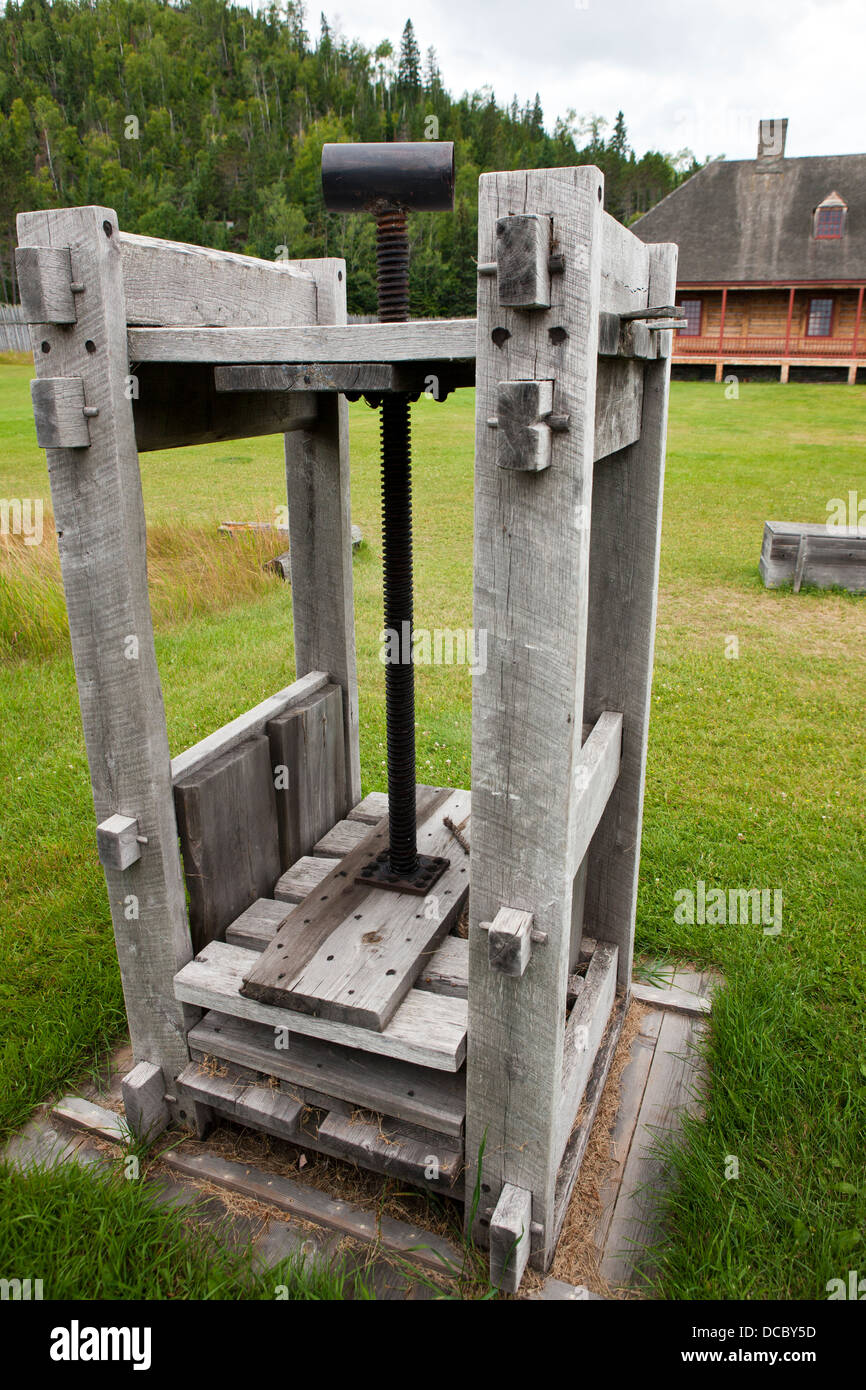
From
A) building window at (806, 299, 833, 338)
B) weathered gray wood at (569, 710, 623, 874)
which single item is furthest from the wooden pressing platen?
building window at (806, 299, 833, 338)

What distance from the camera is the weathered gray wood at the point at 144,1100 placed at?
2.77 m

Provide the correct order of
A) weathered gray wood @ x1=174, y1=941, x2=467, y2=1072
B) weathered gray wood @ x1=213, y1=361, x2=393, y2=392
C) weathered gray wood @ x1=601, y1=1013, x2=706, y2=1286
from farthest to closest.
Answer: weathered gray wood @ x1=601, y1=1013, x2=706, y2=1286 → weathered gray wood @ x1=174, y1=941, x2=467, y2=1072 → weathered gray wood @ x1=213, y1=361, x2=393, y2=392

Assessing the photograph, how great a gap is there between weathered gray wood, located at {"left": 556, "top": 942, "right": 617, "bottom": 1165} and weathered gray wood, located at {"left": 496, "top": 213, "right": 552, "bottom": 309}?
77.6 inches

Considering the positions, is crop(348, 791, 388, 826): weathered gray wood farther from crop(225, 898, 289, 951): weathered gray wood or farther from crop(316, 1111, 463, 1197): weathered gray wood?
crop(316, 1111, 463, 1197): weathered gray wood

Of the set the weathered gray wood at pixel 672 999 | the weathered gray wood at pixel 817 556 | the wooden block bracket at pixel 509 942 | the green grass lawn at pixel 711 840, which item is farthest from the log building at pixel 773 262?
the wooden block bracket at pixel 509 942

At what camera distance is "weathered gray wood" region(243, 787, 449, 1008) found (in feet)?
8.43

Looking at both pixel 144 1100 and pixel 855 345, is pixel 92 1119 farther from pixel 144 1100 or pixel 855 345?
pixel 855 345

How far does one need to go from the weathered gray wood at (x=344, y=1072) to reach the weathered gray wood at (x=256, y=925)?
258mm

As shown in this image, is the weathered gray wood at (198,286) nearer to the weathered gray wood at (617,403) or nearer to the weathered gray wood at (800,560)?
the weathered gray wood at (617,403)

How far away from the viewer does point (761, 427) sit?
20.5 meters

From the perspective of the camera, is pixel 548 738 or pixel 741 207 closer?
pixel 548 738
